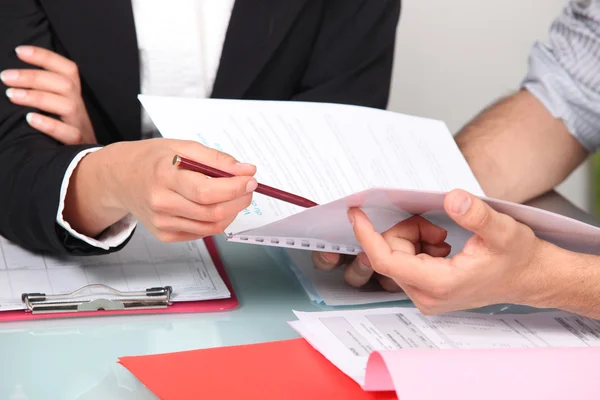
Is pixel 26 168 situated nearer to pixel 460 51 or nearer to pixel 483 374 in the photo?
pixel 483 374

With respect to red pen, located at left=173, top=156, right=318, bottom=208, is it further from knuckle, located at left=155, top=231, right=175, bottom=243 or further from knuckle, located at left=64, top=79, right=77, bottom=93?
knuckle, located at left=64, top=79, right=77, bottom=93

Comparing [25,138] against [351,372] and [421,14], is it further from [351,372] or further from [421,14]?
[421,14]

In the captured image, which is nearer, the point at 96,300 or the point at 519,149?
the point at 96,300

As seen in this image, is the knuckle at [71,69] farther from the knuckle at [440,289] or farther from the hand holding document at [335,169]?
the knuckle at [440,289]

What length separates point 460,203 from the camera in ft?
2.16

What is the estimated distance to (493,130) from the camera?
117cm

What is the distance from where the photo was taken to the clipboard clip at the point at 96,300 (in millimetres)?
772

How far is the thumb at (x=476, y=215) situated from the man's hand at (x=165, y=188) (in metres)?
0.16

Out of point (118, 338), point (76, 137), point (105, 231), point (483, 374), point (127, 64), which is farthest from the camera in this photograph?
point (127, 64)

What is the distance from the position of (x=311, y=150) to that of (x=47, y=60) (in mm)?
353

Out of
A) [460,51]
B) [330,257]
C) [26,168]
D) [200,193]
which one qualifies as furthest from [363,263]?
[460,51]

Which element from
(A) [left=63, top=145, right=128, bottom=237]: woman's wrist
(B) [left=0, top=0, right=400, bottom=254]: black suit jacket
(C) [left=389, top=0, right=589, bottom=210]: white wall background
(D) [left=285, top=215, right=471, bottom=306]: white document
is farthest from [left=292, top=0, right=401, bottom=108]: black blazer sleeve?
(C) [left=389, top=0, right=589, bottom=210]: white wall background

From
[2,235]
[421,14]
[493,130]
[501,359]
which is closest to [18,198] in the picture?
[2,235]

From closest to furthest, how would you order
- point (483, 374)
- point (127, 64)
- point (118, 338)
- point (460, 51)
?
point (483, 374)
point (118, 338)
point (127, 64)
point (460, 51)
